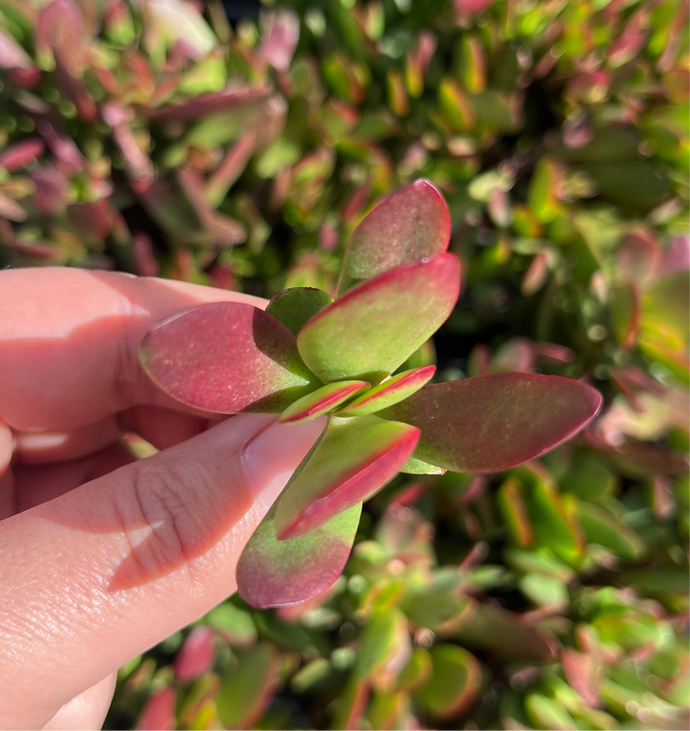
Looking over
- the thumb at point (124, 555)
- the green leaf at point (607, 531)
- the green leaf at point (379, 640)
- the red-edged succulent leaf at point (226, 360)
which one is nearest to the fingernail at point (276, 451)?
the thumb at point (124, 555)

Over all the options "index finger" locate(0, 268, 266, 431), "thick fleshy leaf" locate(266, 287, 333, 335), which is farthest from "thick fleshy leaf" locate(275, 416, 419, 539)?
"index finger" locate(0, 268, 266, 431)

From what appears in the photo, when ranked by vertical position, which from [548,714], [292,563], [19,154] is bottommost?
[548,714]

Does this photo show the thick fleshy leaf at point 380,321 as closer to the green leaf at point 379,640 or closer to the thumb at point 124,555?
the thumb at point 124,555

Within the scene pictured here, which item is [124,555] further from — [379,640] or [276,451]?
[379,640]

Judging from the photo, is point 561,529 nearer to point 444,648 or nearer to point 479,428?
point 444,648

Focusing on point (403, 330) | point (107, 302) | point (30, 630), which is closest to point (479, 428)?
point (403, 330)

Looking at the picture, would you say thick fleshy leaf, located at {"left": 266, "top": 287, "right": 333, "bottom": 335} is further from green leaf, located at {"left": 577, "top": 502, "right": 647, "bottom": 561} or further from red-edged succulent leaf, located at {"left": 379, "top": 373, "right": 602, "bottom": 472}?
green leaf, located at {"left": 577, "top": 502, "right": 647, "bottom": 561}

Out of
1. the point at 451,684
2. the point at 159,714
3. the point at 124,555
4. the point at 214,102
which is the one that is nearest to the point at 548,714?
the point at 451,684
